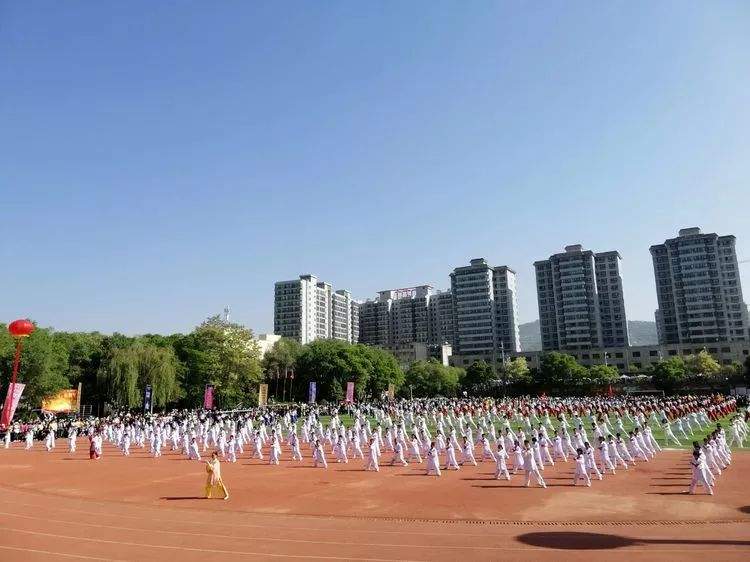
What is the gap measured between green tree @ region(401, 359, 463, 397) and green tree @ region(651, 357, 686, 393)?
92.4 feet

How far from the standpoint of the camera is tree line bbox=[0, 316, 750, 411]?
4356 centimetres

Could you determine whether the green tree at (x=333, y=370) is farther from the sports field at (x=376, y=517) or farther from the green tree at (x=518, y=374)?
the sports field at (x=376, y=517)

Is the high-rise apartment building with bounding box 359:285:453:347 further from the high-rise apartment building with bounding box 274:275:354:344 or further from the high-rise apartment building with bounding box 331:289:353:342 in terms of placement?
the high-rise apartment building with bounding box 274:275:354:344

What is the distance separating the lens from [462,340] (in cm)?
12244

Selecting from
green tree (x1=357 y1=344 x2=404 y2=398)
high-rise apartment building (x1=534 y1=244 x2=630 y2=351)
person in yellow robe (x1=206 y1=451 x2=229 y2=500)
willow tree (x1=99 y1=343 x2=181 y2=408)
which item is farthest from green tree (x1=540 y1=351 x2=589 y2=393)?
person in yellow robe (x1=206 y1=451 x2=229 y2=500)

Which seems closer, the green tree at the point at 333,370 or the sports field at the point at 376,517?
the sports field at the point at 376,517

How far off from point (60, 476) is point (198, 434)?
9786 mm

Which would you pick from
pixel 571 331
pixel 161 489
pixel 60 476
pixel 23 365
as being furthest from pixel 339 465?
pixel 571 331

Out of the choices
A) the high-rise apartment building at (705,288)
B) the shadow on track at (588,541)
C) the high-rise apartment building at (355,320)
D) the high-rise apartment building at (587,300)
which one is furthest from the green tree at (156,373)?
the high-rise apartment building at (355,320)

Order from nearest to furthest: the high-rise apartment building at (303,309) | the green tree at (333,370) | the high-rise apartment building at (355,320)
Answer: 1. the green tree at (333,370)
2. the high-rise apartment building at (303,309)
3. the high-rise apartment building at (355,320)

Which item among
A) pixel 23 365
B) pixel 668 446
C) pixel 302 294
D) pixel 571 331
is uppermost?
pixel 302 294

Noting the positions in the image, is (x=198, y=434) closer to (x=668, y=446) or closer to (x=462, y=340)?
(x=668, y=446)

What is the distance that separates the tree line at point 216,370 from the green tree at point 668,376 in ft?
0.41

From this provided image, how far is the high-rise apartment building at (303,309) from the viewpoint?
13725cm
